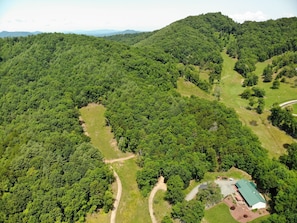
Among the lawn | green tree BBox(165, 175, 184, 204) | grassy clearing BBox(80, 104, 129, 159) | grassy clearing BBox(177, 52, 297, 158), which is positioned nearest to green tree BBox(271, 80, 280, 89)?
grassy clearing BBox(177, 52, 297, 158)

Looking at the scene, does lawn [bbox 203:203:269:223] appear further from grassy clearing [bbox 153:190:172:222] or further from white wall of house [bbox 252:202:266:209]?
grassy clearing [bbox 153:190:172:222]

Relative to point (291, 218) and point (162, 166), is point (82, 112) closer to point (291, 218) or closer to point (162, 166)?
point (162, 166)

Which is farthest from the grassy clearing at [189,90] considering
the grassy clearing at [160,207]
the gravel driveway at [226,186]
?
the grassy clearing at [160,207]

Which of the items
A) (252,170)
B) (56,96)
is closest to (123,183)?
(252,170)

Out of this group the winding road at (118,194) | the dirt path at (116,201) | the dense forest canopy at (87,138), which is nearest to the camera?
the dense forest canopy at (87,138)

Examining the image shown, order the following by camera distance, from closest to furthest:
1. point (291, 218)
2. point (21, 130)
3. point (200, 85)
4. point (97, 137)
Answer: point (291, 218), point (21, 130), point (97, 137), point (200, 85)

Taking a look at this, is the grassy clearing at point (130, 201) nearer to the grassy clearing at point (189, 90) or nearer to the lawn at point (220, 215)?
the lawn at point (220, 215)
